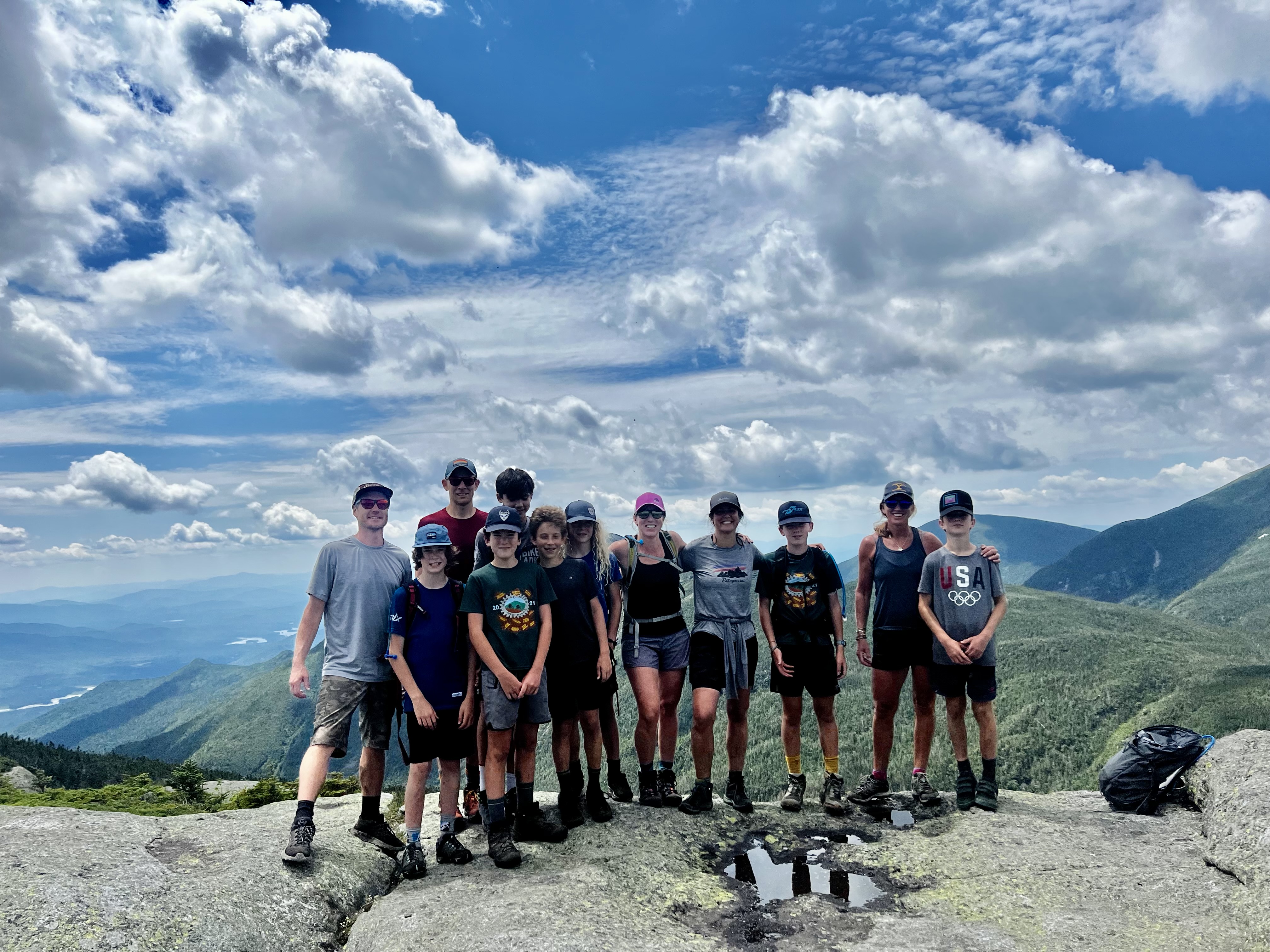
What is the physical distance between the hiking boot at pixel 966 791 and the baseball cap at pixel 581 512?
5.92 metres

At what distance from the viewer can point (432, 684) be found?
772 cm

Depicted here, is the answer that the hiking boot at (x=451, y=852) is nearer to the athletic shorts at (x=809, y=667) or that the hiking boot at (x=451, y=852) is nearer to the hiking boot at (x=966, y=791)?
the athletic shorts at (x=809, y=667)

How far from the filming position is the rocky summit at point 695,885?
241 inches

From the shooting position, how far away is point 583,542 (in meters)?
8.74

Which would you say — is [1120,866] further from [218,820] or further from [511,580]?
[218,820]

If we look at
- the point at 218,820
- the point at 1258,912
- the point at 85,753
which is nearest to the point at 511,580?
the point at 218,820

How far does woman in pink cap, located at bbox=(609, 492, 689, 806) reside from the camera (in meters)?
8.97

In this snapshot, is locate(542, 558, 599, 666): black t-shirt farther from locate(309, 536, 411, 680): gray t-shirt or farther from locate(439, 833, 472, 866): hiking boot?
locate(439, 833, 472, 866): hiking boot

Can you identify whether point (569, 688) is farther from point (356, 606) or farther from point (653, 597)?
point (356, 606)

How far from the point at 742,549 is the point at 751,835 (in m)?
3.49

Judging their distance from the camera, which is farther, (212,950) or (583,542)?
(583,542)

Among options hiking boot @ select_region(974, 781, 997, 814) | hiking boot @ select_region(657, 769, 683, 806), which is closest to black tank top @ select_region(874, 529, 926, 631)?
hiking boot @ select_region(974, 781, 997, 814)

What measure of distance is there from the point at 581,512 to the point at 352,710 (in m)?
3.41

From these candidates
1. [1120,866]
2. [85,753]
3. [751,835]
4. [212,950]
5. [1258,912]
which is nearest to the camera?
[212,950]
